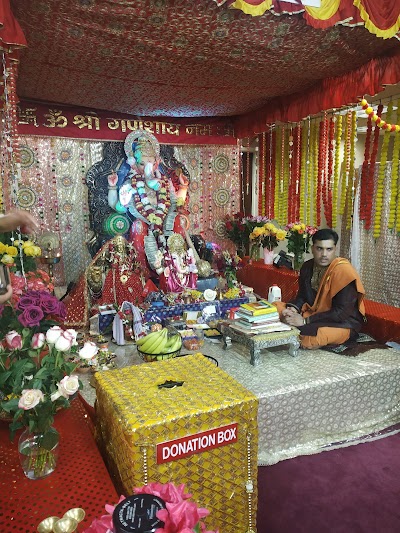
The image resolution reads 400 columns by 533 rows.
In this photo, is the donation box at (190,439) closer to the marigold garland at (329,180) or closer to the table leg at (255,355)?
the table leg at (255,355)

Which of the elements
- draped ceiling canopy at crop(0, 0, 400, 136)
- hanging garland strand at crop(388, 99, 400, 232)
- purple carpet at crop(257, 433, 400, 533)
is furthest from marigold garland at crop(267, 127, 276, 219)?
purple carpet at crop(257, 433, 400, 533)

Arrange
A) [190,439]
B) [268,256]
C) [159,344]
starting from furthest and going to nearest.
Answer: [268,256]
[159,344]
[190,439]

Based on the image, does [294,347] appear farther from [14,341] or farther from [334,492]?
[14,341]

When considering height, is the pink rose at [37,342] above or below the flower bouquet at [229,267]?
above

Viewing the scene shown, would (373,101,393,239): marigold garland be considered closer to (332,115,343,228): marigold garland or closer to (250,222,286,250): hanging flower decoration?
(332,115,343,228): marigold garland

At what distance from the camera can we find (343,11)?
287cm

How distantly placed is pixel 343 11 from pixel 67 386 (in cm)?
311

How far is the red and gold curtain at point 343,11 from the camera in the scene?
2652mm

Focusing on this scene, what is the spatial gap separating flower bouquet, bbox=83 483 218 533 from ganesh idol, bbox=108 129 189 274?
511 cm

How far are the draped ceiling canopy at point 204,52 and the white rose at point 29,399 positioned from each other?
2262 millimetres

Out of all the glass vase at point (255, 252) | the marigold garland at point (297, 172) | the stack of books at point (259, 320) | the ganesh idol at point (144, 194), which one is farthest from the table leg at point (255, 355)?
the marigold garland at point (297, 172)

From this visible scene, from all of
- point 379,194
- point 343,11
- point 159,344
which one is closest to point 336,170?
point 379,194

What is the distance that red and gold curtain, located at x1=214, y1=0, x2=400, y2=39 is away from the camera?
265cm

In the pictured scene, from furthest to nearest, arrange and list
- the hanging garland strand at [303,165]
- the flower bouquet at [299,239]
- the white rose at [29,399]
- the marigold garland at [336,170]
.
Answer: the hanging garland strand at [303,165]
the marigold garland at [336,170]
the flower bouquet at [299,239]
the white rose at [29,399]
